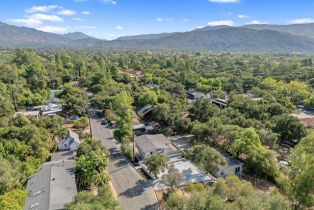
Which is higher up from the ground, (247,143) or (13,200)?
(247,143)

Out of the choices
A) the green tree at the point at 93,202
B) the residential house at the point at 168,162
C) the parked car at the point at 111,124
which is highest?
the green tree at the point at 93,202

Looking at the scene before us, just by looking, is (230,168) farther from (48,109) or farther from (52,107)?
(52,107)

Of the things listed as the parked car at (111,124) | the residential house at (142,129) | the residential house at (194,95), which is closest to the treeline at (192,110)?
the parked car at (111,124)


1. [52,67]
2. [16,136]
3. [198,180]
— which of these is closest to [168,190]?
[198,180]

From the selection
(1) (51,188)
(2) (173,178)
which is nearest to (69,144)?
(1) (51,188)

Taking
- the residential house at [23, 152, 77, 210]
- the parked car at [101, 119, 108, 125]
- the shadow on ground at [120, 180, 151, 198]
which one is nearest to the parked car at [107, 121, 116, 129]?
the parked car at [101, 119, 108, 125]

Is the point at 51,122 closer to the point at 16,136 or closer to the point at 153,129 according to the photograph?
the point at 16,136

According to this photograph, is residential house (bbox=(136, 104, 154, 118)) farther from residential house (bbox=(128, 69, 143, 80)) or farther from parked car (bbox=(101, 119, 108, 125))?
residential house (bbox=(128, 69, 143, 80))

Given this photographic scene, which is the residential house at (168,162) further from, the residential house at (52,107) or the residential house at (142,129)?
the residential house at (52,107)
